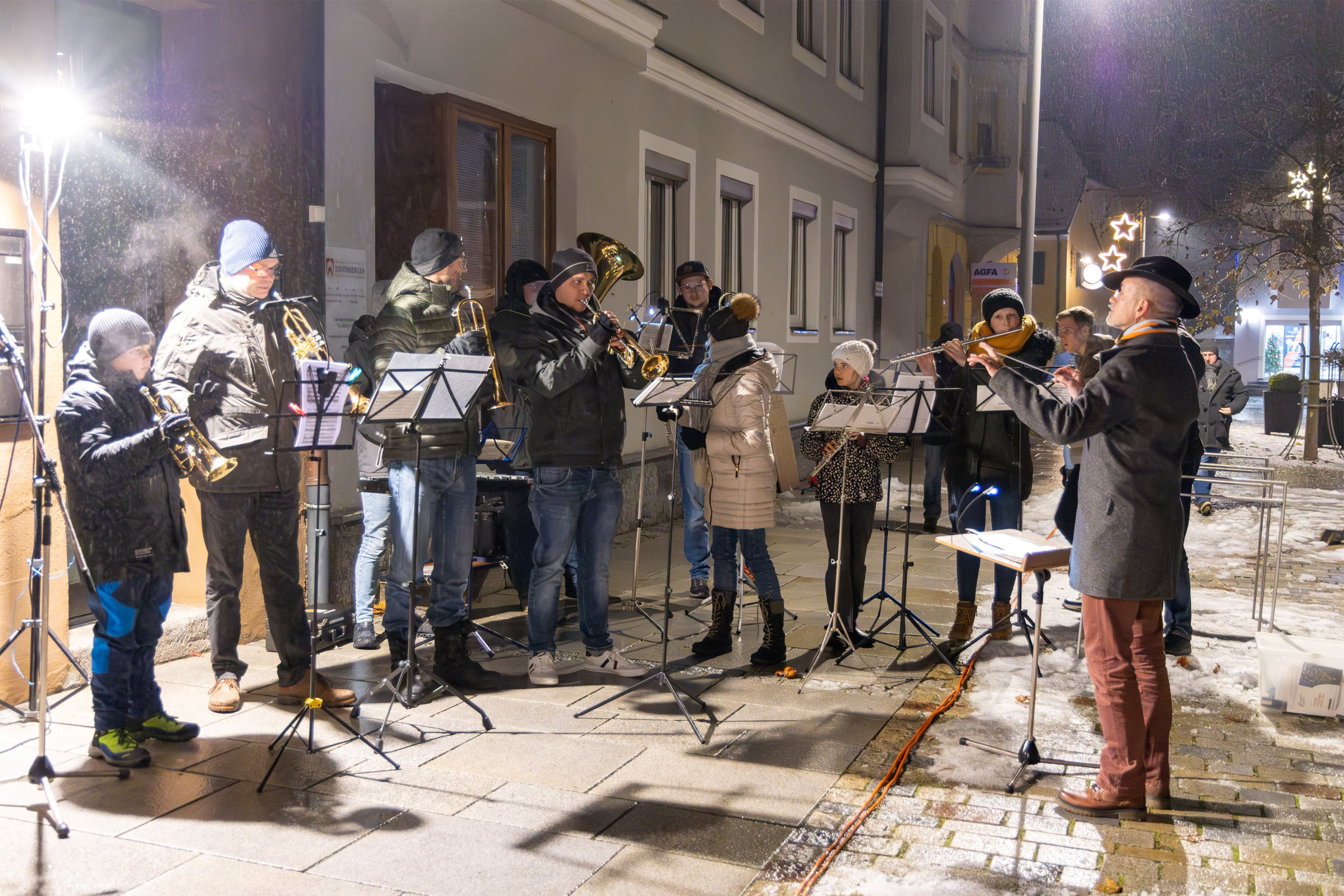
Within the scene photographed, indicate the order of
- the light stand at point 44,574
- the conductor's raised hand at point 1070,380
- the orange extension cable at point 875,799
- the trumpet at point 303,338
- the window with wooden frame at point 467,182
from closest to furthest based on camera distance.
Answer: the orange extension cable at point 875,799 → the light stand at point 44,574 → the conductor's raised hand at point 1070,380 → the trumpet at point 303,338 → the window with wooden frame at point 467,182

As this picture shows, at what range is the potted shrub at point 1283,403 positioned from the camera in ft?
78.8

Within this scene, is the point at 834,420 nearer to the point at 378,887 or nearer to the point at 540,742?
the point at 540,742

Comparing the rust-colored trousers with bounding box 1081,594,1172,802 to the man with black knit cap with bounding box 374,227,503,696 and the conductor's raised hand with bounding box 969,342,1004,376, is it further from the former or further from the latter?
the man with black knit cap with bounding box 374,227,503,696

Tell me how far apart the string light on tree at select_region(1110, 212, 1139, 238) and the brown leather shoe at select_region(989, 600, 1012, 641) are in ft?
84.6

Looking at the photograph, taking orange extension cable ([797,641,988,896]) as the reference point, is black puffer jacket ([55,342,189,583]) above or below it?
above

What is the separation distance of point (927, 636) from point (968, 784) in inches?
74.0

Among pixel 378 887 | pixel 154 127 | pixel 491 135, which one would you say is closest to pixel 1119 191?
pixel 491 135

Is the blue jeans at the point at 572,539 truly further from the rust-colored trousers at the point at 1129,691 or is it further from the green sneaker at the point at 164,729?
the rust-colored trousers at the point at 1129,691

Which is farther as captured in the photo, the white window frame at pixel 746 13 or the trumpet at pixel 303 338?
the white window frame at pixel 746 13

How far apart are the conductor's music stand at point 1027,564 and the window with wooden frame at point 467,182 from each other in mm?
4553

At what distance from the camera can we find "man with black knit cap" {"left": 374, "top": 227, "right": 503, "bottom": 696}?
19.8 ft

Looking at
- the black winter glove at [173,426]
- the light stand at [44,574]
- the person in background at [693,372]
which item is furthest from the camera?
the person in background at [693,372]

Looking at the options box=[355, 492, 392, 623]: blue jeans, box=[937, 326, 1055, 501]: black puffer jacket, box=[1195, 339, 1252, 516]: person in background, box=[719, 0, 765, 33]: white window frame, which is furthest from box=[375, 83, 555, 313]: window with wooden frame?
box=[1195, 339, 1252, 516]: person in background

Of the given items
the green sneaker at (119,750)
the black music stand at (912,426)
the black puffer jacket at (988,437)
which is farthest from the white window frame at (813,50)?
the green sneaker at (119,750)
